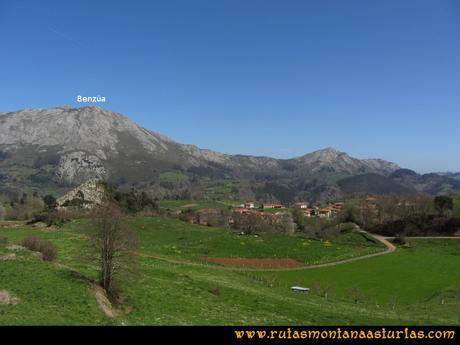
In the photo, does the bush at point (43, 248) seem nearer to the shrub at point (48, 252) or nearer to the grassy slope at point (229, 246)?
the shrub at point (48, 252)

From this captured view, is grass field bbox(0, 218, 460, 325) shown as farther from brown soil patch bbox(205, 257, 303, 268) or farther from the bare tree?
brown soil patch bbox(205, 257, 303, 268)

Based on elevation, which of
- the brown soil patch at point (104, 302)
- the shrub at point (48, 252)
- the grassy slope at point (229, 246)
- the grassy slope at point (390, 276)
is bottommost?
the grassy slope at point (390, 276)

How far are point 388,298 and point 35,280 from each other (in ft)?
151

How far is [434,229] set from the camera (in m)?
140

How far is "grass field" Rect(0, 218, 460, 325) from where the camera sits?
2722cm

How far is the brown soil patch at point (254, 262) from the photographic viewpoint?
3118 inches

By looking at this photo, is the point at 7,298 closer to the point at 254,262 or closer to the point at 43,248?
the point at 43,248

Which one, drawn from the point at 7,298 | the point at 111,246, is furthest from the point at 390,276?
the point at 7,298

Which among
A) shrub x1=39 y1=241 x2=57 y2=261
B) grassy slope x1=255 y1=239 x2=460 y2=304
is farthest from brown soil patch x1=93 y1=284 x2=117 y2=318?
grassy slope x1=255 y1=239 x2=460 y2=304

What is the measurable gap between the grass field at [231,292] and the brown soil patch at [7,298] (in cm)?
44

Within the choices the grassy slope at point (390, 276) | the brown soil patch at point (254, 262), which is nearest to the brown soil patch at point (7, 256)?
the grassy slope at point (390, 276)

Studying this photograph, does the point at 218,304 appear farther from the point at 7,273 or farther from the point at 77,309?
the point at 7,273

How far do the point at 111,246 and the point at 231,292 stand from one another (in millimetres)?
15124
